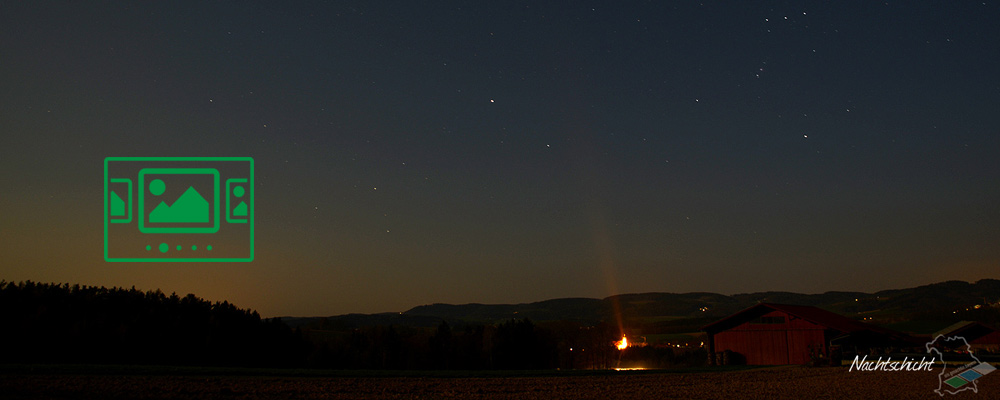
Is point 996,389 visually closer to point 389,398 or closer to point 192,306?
point 389,398

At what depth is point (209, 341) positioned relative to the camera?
40.8 m

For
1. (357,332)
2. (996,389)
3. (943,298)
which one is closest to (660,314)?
(943,298)

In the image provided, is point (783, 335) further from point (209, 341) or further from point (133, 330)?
point (133, 330)

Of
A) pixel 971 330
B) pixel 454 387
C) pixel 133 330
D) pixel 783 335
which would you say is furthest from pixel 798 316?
pixel 133 330

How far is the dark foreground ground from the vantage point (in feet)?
58.2

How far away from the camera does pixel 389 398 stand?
18094 millimetres

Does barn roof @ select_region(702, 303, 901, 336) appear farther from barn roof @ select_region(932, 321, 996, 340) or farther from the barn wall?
barn roof @ select_region(932, 321, 996, 340)

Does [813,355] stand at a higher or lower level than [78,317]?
lower

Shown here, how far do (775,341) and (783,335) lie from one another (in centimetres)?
63

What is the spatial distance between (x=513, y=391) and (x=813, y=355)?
93.2 ft

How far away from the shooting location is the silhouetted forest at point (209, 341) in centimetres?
3484

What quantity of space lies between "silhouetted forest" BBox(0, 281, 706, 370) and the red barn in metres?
12.9

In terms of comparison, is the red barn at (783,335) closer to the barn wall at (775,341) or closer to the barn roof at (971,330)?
the barn wall at (775,341)

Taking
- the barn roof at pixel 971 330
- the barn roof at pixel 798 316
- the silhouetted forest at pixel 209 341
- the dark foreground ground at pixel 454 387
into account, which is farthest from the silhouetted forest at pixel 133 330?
the barn roof at pixel 971 330
